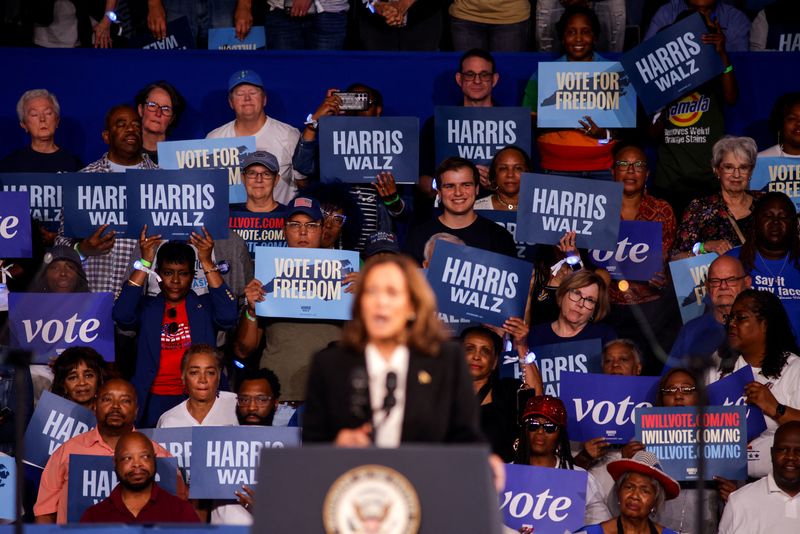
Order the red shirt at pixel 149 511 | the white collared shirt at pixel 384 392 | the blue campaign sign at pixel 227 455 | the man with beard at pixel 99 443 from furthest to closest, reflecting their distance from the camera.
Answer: the man with beard at pixel 99 443 < the blue campaign sign at pixel 227 455 < the red shirt at pixel 149 511 < the white collared shirt at pixel 384 392

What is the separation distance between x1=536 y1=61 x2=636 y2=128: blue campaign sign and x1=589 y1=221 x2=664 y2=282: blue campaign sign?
979 mm

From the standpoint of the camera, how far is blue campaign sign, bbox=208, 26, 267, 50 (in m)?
8.95

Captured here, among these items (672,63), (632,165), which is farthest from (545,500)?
(672,63)

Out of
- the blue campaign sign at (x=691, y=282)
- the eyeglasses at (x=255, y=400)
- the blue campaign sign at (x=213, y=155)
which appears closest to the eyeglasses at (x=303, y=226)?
the blue campaign sign at (x=213, y=155)

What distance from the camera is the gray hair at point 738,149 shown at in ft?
24.2

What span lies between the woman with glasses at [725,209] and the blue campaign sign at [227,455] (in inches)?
98.8

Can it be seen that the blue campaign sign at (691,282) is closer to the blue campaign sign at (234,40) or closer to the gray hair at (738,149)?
the gray hair at (738,149)

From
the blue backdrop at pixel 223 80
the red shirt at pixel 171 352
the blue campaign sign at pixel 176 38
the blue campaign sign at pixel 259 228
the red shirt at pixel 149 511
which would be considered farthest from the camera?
the blue campaign sign at pixel 176 38

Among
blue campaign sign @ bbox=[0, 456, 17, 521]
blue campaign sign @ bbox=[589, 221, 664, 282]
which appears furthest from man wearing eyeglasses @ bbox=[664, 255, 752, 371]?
blue campaign sign @ bbox=[0, 456, 17, 521]

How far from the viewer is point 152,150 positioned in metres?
8.01

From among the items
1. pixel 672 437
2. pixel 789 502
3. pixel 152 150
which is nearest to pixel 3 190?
pixel 152 150

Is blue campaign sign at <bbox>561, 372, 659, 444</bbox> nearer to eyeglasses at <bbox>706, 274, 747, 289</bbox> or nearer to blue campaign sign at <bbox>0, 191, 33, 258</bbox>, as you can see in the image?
eyeglasses at <bbox>706, 274, 747, 289</bbox>

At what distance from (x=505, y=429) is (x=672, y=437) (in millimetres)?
791

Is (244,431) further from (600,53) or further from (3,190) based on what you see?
(600,53)
